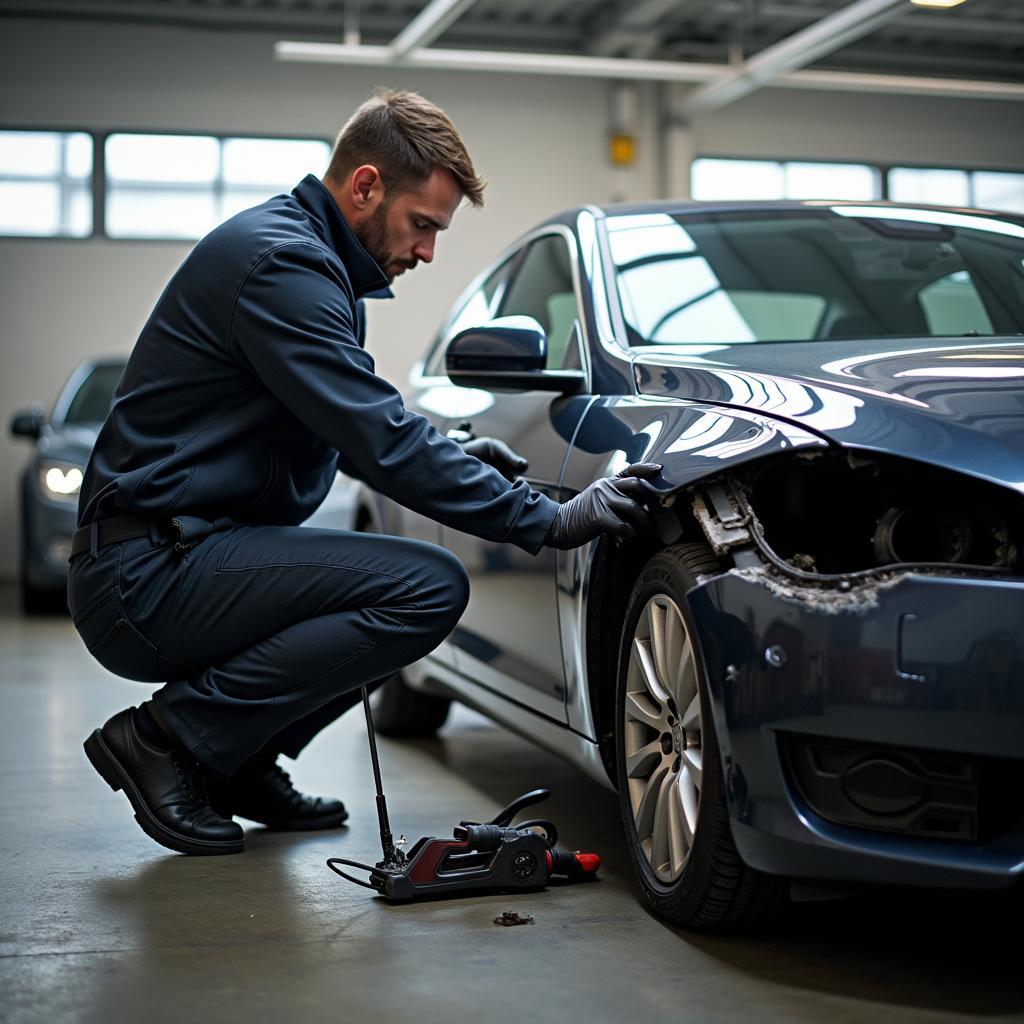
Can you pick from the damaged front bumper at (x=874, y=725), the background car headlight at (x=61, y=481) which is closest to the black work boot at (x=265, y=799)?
the damaged front bumper at (x=874, y=725)

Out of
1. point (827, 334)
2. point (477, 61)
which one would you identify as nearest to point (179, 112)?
point (477, 61)

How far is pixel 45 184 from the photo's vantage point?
11117mm

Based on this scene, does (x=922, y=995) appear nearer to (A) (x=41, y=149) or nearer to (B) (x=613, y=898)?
(B) (x=613, y=898)

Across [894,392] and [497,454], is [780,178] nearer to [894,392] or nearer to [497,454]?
[497,454]

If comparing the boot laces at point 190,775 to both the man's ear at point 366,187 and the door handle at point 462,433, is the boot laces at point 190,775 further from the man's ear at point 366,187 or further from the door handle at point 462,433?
the man's ear at point 366,187

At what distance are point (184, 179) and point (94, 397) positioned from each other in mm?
3257

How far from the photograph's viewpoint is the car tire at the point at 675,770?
2.18 metres

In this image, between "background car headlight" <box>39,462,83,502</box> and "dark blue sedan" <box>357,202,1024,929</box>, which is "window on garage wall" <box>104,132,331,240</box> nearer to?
"background car headlight" <box>39,462,83,502</box>

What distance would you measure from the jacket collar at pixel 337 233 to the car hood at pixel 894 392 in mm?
688

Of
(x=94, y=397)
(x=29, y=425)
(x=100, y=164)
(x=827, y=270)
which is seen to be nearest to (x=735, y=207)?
(x=827, y=270)

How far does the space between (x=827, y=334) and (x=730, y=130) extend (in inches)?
376

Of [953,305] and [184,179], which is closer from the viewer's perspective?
[953,305]

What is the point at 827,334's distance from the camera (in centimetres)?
324

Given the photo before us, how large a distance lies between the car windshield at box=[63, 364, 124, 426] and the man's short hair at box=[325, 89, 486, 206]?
222 inches
